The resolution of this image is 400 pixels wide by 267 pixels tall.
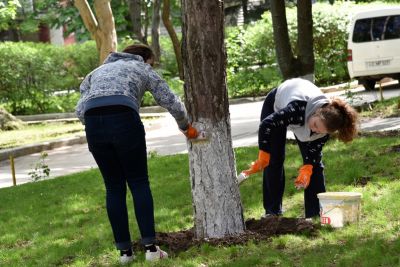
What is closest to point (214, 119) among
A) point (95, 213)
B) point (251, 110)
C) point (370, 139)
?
point (95, 213)

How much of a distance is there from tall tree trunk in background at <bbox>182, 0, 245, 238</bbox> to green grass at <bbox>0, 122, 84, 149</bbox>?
11.5 meters

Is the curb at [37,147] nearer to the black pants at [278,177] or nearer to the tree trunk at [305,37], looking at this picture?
the tree trunk at [305,37]

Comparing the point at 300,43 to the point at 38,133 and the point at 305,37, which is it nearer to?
the point at 305,37

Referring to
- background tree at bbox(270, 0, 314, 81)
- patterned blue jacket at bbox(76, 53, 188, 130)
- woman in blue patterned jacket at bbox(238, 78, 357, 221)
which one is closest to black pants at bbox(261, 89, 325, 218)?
woman in blue patterned jacket at bbox(238, 78, 357, 221)

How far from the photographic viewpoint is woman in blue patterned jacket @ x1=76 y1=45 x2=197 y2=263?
18.1 ft

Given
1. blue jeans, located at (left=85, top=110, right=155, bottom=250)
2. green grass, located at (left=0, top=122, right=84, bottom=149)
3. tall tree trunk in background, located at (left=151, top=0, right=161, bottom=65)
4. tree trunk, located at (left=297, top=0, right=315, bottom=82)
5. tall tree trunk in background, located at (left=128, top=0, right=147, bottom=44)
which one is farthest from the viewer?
tall tree trunk in background, located at (left=151, top=0, right=161, bottom=65)

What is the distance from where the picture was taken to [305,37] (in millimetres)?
13602

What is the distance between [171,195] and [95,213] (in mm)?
834

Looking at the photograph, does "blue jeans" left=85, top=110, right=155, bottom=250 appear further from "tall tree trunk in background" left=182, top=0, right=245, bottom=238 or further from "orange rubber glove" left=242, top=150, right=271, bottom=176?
"orange rubber glove" left=242, top=150, right=271, bottom=176

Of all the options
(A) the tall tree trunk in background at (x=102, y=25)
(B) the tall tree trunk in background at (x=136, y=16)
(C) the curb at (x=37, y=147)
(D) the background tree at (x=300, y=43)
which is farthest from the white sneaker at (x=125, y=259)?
(B) the tall tree trunk in background at (x=136, y=16)

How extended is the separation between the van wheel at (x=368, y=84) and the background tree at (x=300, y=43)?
8.12 metres

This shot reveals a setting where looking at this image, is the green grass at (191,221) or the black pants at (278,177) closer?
the green grass at (191,221)

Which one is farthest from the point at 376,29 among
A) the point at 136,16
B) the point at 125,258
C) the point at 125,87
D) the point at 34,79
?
the point at 125,87

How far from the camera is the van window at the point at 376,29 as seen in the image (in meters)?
20.9
